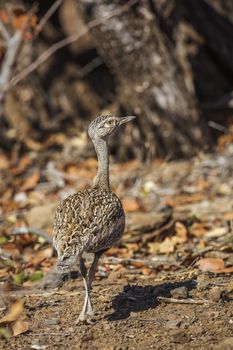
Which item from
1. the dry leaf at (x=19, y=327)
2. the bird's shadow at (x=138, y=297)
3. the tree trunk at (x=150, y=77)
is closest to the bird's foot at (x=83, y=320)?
the bird's shadow at (x=138, y=297)

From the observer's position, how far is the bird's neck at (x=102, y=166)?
6270mm

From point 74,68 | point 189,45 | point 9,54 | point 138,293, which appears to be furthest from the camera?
point 74,68

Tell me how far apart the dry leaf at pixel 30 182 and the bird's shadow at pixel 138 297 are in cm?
428

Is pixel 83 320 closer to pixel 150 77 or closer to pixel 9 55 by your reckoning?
pixel 9 55

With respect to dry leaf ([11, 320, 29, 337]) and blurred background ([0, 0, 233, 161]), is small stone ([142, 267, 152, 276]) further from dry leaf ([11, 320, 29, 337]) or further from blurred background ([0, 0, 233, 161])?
blurred background ([0, 0, 233, 161])

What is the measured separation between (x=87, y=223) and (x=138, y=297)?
2.94 ft

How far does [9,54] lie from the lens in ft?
31.2

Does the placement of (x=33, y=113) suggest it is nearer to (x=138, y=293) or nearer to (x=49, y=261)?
(x=49, y=261)

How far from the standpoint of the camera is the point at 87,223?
5.46 meters

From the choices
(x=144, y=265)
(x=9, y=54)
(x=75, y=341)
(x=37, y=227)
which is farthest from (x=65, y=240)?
(x=9, y=54)

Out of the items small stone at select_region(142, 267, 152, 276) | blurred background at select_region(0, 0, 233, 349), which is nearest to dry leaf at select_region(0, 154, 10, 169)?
blurred background at select_region(0, 0, 233, 349)

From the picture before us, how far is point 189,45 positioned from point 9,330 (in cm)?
→ 684

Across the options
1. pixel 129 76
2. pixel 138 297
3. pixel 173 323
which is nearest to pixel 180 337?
pixel 173 323

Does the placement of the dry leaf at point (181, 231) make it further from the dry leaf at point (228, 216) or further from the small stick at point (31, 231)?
the small stick at point (31, 231)
